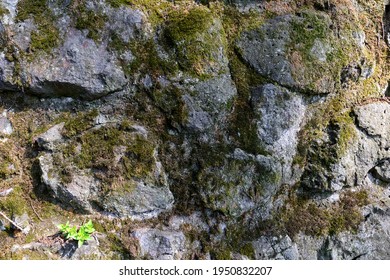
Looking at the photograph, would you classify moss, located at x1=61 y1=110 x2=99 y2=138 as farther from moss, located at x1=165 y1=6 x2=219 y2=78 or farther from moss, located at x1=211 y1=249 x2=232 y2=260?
moss, located at x1=211 y1=249 x2=232 y2=260

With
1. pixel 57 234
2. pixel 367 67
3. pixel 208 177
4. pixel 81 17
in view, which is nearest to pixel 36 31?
pixel 81 17

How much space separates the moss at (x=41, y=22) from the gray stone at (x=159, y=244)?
219cm

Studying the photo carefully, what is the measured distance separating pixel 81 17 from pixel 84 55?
0.42 metres


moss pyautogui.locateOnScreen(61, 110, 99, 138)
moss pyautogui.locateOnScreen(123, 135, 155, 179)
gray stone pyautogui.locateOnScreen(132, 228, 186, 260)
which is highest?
moss pyautogui.locateOnScreen(61, 110, 99, 138)

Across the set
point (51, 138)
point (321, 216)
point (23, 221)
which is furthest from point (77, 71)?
point (321, 216)

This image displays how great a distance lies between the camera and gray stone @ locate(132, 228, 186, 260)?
3.91m

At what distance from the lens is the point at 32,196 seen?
3.84 metres

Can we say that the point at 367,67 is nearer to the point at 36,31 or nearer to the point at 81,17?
the point at 81,17

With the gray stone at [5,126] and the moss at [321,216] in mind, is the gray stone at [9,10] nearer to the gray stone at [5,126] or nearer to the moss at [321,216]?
the gray stone at [5,126]

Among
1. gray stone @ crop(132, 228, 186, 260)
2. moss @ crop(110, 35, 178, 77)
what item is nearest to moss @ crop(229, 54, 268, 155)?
moss @ crop(110, 35, 178, 77)

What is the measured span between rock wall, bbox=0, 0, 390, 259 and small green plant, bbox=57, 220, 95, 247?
0.39 ft

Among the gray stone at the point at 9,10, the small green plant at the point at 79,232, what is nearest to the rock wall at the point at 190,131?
the gray stone at the point at 9,10

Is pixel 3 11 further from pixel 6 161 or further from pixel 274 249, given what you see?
pixel 274 249

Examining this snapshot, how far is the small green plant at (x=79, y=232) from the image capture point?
3.67 metres
